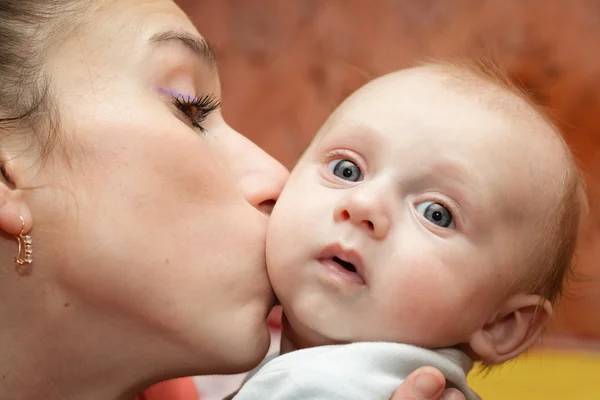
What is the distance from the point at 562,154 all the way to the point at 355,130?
32 centimetres

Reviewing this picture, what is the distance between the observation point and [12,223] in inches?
42.2

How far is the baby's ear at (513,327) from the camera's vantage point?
121cm

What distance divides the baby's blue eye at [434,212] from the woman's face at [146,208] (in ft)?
0.78

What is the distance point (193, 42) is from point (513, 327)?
640mm

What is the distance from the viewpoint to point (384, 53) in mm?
2482

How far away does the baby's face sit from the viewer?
1.08 m

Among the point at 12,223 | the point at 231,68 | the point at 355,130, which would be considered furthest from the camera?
the point at 231,68

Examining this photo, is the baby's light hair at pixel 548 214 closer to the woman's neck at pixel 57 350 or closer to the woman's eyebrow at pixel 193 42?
the woman's eyebrow at pixel 193 42

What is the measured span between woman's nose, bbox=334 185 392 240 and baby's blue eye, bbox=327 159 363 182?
67mm

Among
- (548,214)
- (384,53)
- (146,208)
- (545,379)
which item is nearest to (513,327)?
(548,214)

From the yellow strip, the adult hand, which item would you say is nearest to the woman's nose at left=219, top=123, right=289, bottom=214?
the adult hand

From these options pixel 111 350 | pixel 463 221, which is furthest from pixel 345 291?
pixel 111 350

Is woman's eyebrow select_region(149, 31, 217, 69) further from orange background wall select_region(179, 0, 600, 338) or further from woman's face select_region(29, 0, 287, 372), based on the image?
orange background wall select_region(179, 0, 600, 338)

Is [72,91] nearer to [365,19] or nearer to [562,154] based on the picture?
[562,154]
